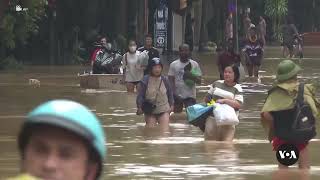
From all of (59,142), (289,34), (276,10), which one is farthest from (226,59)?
(276,10)

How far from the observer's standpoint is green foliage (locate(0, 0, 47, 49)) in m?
29.8

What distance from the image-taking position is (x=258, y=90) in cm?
2480

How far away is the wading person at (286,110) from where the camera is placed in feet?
34.5

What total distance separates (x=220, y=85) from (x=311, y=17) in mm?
65881

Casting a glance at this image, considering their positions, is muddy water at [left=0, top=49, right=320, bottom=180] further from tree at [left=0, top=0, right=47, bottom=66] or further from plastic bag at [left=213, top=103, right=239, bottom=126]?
tree at [left=0, top=0, right=47, bottom=66]

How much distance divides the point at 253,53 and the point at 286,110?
60.9 ft

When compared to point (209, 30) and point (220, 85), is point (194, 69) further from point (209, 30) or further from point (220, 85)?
point (209, 30)

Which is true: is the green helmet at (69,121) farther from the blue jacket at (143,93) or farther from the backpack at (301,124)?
the blue jacket at (143,93)

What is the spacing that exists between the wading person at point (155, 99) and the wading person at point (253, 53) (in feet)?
40.8

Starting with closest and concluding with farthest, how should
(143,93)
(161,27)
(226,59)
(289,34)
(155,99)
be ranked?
(155,99), (143,93), (226,59), (161,27), (289,34)

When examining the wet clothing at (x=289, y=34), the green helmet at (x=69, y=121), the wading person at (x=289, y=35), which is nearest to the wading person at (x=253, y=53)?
the wet clothing at (x=289, y=34)

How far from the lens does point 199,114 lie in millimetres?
13961

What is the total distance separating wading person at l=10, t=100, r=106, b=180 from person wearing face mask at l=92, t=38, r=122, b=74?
75.4ft

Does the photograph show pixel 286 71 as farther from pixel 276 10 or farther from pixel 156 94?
pixel 276 10
